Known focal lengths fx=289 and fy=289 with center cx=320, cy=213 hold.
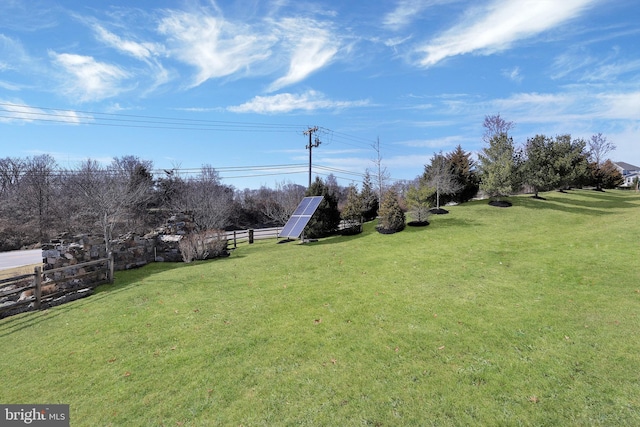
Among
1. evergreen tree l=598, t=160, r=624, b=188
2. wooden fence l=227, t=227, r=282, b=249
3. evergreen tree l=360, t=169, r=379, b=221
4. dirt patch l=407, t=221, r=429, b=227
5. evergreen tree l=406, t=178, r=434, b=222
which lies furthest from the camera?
evergreen tree l=598, t=160, r=624, b=188

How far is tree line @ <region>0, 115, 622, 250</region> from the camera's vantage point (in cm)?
1981

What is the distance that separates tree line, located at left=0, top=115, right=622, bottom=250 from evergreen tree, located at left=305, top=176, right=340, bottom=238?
67 millimetres

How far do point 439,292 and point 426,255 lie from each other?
13.6 feet

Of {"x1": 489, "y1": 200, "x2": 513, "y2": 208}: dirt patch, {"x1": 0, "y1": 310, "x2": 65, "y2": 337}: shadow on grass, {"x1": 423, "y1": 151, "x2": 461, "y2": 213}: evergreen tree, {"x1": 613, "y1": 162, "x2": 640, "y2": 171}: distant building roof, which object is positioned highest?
{"x1": 613, "y1": 162, "x2": 640, "y2": 171}: distant building roof

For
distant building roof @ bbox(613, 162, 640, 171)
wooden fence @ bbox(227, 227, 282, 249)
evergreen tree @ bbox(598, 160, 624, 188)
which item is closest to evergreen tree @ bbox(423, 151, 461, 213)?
wooden fence @ bbox(227, 227, 282, 249)

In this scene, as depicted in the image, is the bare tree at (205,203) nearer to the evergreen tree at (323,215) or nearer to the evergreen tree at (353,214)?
the evergreen tree at (323,215)

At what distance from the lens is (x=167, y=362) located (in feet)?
16.1

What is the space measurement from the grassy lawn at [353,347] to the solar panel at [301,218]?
259 inches

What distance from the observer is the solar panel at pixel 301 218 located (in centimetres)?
1672

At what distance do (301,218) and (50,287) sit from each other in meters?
11.5

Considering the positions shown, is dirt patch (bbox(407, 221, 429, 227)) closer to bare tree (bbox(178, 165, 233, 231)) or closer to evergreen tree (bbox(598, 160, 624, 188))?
bare tree (bbox(178, 165, 233, 231))

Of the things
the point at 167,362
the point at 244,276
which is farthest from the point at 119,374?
the point at 244,276

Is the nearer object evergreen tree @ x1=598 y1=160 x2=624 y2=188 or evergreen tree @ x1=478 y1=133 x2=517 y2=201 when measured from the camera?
evergreen tree @ x1=478 y1=133 x2=517 y2=201

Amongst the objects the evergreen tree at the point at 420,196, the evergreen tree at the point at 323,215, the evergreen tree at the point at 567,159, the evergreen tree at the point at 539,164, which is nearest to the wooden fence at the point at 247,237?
the evergreen tree at the point at 323,215
